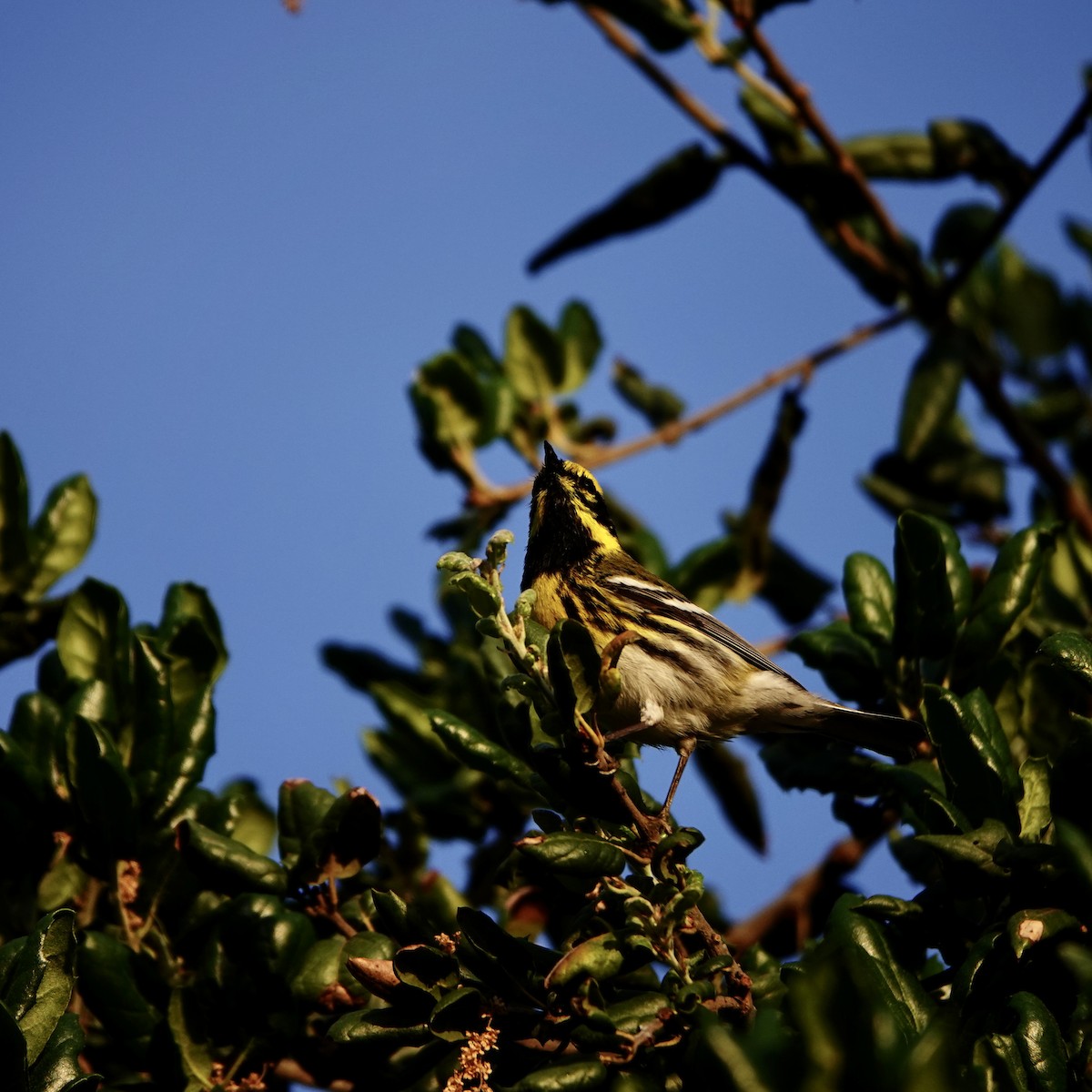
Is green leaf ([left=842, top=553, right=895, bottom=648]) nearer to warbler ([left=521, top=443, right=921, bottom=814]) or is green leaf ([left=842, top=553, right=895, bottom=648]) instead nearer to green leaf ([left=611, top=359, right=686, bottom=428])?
warbler ([left=521, top=443, right=921, bottom=814])

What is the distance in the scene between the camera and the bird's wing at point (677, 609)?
4.67 meters

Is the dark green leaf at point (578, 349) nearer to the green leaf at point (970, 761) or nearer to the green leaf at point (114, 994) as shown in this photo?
the green leaf at point (970, 761)

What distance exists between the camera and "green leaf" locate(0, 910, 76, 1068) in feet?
7.36

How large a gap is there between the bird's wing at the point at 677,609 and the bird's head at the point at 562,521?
0.29m

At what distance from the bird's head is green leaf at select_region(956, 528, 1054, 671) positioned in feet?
6.08

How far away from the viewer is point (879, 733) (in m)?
3.87

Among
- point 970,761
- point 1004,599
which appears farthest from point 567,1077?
point 1004,599

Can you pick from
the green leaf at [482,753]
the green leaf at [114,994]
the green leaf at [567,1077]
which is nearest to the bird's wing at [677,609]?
the green leaf at [482,753]

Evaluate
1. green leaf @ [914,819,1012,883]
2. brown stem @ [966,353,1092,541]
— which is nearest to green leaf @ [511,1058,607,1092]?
green leaf @ [914,819,1012,883]

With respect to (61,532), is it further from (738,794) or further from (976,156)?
(976,156)

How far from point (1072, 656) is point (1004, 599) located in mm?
864

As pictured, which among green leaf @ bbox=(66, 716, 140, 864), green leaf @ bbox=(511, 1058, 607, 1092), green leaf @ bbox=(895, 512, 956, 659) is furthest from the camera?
green leaf @ bbox=(895, 512, 956, 659)

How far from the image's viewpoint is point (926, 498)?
5.73 metres

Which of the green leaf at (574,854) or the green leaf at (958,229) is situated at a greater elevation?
the green leaf at (958,229)
